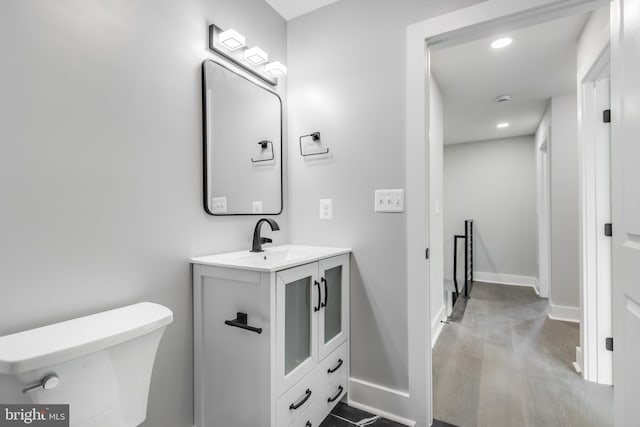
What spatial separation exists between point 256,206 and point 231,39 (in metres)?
0.86

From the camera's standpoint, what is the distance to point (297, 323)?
1.41m

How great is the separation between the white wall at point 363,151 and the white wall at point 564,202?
7.99 feet

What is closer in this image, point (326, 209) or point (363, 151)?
point (363, 151)

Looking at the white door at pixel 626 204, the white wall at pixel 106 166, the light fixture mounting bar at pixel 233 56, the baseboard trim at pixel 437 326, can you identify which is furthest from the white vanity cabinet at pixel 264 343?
the baseboard trim at pixel 437 326

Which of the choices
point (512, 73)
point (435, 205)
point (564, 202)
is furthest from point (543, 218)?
point (512, 73)

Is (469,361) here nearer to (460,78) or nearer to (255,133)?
(255,133)

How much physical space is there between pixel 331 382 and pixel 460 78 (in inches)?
108

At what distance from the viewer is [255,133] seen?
1771 millimetres

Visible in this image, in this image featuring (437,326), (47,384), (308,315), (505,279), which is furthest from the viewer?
(505,279)

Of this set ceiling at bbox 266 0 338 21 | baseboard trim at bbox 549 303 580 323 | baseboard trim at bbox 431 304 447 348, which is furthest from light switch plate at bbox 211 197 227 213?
baseboard trim at bbox 549 303 580 323

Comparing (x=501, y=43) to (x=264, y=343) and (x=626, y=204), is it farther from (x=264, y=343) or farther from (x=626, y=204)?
(x=264, y=343)

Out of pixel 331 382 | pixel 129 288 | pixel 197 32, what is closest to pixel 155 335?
pixel 129 288

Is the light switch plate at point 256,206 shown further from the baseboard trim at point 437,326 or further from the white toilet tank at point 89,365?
the baseboard trim at point 437,326

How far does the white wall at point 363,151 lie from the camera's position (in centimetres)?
164
